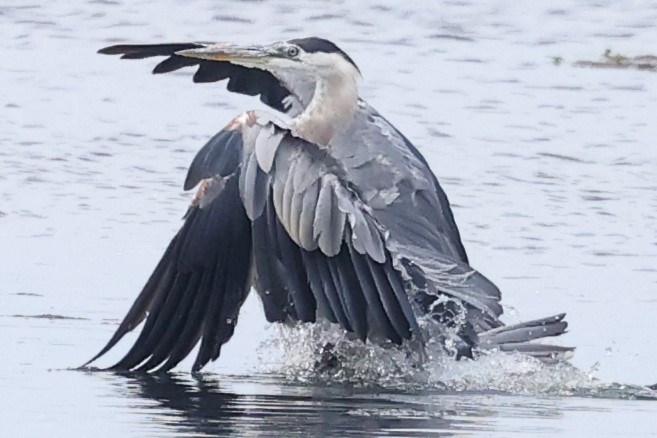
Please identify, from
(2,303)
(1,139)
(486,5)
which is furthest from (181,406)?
(486,5)

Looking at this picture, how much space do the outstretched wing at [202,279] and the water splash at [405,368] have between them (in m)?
0.22

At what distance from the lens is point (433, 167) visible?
12.7 metres

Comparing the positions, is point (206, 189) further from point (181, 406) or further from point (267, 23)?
point (267, 23)

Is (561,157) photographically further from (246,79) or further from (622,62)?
(246,79)

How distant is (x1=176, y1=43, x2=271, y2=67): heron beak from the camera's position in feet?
29.7

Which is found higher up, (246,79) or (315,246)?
(246,79)

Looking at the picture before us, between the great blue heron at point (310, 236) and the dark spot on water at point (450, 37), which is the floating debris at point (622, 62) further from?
the great blue heron at point (310, 236)

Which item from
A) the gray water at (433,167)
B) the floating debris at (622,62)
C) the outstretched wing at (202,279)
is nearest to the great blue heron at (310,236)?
the outstretched wing at (202,279)

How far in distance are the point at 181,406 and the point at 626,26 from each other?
11.4 m

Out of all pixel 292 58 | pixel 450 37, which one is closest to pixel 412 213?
pixel 292 58

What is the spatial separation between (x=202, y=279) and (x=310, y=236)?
0.73 meters

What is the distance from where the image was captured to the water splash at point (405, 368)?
796cm

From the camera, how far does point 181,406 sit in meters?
7.18

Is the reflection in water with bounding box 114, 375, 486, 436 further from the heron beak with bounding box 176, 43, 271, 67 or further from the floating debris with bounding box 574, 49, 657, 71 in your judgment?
the floating debris with bounding box 574, 49, 657, 71
